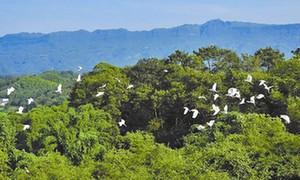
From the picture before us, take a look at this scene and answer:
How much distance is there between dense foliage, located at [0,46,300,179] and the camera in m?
27.0

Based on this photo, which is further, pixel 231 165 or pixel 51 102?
pixel 51 102

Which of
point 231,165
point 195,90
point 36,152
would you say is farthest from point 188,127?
point 231,165

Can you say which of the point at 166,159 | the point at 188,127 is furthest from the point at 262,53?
the point at 166,159

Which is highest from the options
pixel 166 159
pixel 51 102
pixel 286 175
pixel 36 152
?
pixel 166 159

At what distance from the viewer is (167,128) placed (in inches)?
2013

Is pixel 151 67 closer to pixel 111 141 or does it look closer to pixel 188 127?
pixel 188 127

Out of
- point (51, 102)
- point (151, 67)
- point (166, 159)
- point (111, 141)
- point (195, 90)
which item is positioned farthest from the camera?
point (51, 102)

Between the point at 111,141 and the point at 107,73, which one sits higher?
the point at 107,73

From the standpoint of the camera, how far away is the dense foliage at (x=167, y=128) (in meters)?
27.0

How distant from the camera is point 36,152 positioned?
42.2 m

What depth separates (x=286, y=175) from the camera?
28.2m

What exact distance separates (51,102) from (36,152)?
117m

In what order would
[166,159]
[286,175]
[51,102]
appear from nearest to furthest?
[166,159] < [286,175] < [51,102]

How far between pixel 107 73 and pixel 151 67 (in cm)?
775
